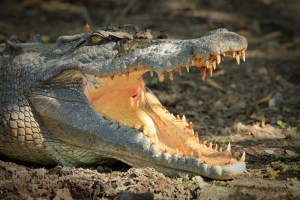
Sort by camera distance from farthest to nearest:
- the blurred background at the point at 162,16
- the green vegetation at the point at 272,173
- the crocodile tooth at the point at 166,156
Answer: the blurred background at the point at 162,16
the green vegetation at the point at 272,173
the crocodile tooth at the point at 166,156

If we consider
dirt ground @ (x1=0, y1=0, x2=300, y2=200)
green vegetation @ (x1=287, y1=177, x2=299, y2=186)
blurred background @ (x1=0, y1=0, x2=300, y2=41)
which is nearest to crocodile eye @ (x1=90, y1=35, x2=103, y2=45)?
dirt ground @ (x1=0, y1=0, x2=300, y2=200)

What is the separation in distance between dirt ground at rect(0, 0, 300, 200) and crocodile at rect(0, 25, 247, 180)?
13 centimetres

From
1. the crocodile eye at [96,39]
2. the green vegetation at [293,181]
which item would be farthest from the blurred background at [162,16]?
the green vegetation at [293,181]

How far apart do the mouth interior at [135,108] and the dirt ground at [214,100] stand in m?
0.42

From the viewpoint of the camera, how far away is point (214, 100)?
6121 millimetres

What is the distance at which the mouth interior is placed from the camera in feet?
13.8

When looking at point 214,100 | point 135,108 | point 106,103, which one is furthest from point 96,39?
point 214,100

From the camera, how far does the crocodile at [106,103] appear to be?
3768mm

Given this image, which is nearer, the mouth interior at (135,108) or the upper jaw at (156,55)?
the upper jaw at (156,55)

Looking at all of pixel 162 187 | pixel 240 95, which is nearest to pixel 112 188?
pixel 162 187

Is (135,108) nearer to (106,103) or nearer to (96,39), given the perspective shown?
(106,103)

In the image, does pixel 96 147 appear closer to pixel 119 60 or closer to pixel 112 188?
pixel 112 188

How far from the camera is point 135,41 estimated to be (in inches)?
161

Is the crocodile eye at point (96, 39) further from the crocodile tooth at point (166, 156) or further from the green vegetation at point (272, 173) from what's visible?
the green vegetation at point (272, 173)
